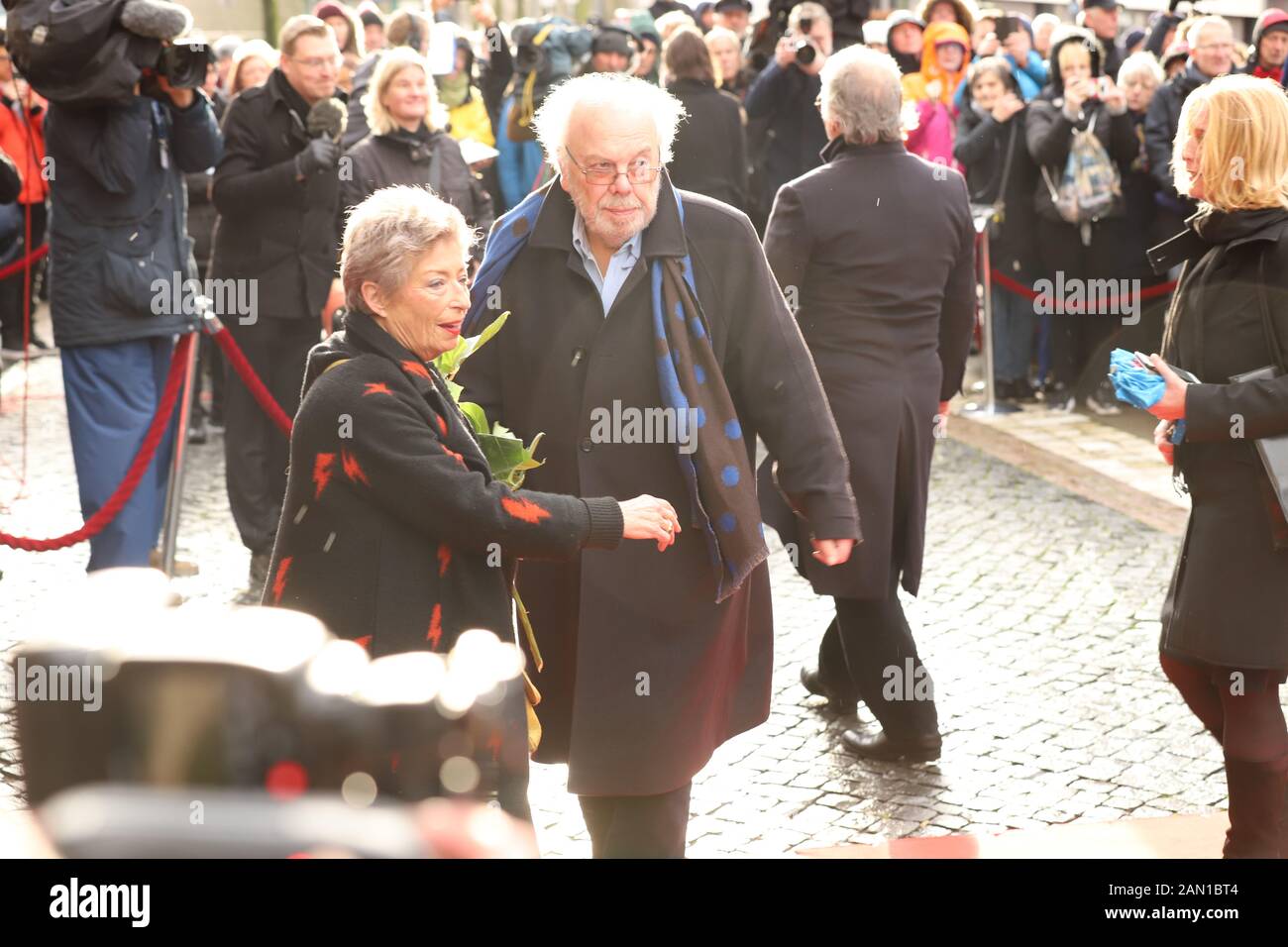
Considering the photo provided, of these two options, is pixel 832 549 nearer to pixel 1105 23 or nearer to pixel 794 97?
pixel 794 97

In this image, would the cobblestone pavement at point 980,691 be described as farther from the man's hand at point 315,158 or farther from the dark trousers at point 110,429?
the man's hand at point 315,158

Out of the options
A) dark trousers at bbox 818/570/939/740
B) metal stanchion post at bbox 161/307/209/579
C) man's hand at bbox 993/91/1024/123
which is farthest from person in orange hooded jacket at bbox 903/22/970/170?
dark trousers at bbox 818/570/939/740

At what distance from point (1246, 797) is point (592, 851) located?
1579 millimetres

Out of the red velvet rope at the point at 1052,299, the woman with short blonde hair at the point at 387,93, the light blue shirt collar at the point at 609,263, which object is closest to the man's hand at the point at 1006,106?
the red velvet rope at the point at 1052,299

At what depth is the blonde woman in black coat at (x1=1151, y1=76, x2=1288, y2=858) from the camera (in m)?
3.96

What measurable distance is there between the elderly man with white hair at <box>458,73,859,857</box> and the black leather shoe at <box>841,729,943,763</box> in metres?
1.51

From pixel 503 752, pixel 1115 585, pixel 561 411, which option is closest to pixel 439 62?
pixel 1115 585

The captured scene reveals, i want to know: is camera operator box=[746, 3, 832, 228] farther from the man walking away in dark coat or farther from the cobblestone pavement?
the cobblestone pavement

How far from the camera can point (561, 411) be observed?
155 inches

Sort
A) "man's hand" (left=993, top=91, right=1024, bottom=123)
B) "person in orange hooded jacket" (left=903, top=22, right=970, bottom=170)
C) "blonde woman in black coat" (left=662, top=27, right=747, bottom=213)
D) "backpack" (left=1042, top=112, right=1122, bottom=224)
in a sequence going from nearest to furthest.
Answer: "blonde woman in black coat" (left=662, top=27, right=747, bottom=213) < "backpack" (left=1042, top=112, right=1122, bottom=224) < "man's hand" (left=993, top=91, right=1024, bottom=123) < "person in orange hooded jacket" (left=903, top=22, right=970, bottom=170)

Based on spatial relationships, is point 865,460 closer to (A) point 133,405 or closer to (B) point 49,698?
(A) point 133,405

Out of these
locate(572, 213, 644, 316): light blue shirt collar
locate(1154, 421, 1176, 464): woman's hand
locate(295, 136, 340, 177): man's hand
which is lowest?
locate(1154, 421, 1176, 464): woman's hand

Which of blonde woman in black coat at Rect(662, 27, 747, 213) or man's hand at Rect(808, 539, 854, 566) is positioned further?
blonde woman in black coat at Rect(662, 27, 747, 213)

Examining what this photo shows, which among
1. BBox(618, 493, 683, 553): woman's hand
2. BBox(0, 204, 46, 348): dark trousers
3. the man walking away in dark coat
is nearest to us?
BBox(618, 493, 683, 553): woman's hand
